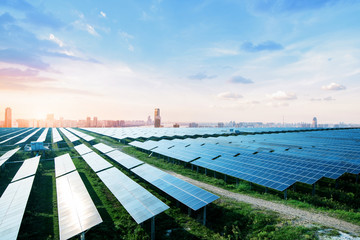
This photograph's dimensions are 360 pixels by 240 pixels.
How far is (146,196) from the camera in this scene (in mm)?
12594

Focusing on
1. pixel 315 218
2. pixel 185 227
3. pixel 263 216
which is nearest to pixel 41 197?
pixel 185 227

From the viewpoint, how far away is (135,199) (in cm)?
1240

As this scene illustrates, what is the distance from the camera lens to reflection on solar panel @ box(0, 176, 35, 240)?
31.0 feet

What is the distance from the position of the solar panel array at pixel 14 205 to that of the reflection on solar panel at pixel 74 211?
199 centimetres

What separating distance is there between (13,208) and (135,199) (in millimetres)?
7863

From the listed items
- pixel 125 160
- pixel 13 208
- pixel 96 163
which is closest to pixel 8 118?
pixel 96 163

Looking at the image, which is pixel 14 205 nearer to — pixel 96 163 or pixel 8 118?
pixel 96 163

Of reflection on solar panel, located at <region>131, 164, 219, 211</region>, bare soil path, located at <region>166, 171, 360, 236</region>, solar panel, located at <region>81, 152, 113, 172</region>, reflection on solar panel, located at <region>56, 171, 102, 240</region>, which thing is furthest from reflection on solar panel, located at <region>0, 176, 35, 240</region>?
bare soil path, located at <region>166, 171, 360, 236</region>

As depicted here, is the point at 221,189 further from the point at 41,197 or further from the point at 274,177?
the point at 41,197

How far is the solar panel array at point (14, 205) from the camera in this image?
375 inches

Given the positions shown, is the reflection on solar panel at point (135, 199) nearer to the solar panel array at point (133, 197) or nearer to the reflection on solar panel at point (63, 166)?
the solar panel array at point (133, 197)

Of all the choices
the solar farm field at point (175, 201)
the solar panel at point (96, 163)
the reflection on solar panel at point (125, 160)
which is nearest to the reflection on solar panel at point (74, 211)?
the solar farm field at point (175, 201)

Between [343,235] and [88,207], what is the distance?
14819mm

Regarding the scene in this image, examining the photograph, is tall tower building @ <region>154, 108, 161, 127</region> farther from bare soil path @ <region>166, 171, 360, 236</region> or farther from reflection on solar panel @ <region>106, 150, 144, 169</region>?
bare soil path @ <region>166, 171, 360, 236</region>
